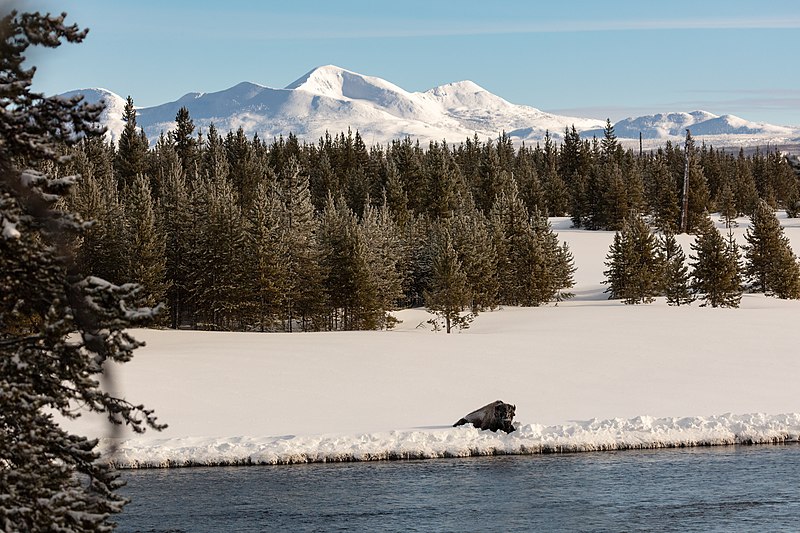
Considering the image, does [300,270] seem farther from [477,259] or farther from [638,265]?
[638,265]

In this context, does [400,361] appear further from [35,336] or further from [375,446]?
[35,336]

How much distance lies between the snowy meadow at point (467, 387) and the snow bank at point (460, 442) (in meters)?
0.06

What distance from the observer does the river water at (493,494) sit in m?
22.9

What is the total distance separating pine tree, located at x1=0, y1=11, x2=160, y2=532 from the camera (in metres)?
9.85

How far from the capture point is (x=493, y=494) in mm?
26016

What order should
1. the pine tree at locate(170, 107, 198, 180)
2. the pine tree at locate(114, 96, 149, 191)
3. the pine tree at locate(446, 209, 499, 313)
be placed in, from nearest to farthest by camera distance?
the pine tree at locate(446, 209, 499, 313) → the pine tree at locate(114, 96, 149, 191) → the pine tree at locate(170, 107, 198, 180)

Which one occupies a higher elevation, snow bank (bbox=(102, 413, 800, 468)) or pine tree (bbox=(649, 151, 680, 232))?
pine tree (bbox=(649, 151, 680, 232))

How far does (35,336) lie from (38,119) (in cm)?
233

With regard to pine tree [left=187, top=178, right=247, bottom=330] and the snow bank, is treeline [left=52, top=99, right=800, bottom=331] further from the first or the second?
the snow bank

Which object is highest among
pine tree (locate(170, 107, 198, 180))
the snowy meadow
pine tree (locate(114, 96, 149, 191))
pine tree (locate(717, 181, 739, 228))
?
pine tree (locate(170, 107, 198, 180))

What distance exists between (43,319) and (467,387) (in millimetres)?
32540

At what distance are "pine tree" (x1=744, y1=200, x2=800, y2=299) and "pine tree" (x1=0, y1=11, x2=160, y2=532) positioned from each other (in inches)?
2678

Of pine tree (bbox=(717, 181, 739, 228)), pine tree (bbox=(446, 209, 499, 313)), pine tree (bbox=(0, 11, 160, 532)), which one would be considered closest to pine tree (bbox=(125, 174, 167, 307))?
pine tree (bbox=(446, 209, 499, 313))

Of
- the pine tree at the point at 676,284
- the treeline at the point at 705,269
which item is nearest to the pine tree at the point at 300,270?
the treeline at the point at 705,269
